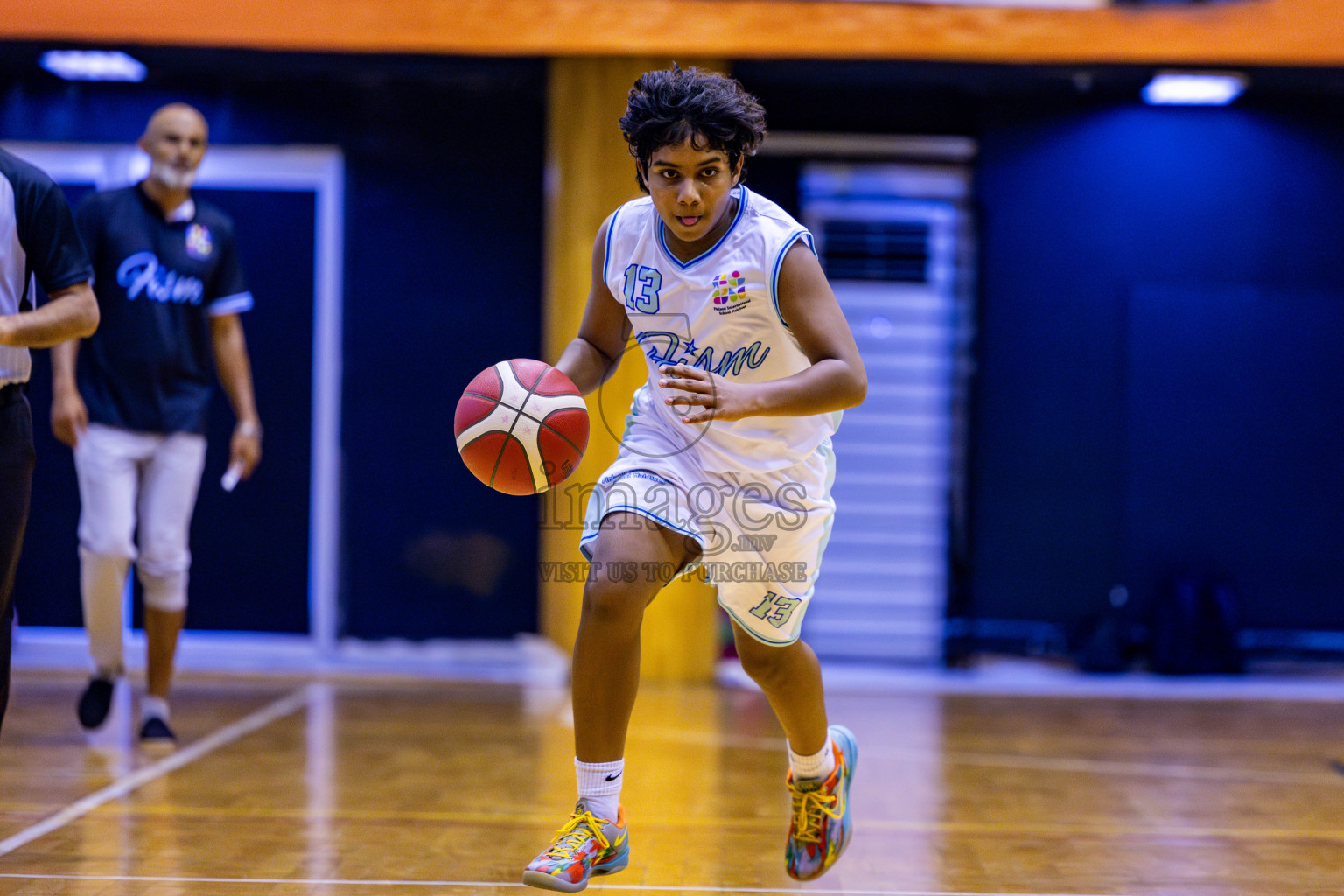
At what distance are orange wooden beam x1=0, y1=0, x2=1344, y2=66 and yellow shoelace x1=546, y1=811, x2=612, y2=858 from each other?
349 centimetres

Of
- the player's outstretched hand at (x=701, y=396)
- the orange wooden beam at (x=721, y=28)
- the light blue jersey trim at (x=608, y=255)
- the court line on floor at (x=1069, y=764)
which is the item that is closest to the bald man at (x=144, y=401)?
the orange wooden beam at (x=721, y=28)

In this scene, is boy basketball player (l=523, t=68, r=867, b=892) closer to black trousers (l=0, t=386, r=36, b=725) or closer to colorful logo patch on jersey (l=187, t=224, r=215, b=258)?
black trousers (l=0, t=386, r=36, b=725)

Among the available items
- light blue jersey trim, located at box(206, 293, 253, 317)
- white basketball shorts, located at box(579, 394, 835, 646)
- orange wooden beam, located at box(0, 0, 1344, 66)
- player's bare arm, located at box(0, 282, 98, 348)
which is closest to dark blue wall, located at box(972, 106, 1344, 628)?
orange wooden beam, located at box(0, 0, 1344, 66)

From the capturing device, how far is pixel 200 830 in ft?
9.75

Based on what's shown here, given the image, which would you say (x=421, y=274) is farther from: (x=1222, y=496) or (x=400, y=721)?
(x=1222, y=496)

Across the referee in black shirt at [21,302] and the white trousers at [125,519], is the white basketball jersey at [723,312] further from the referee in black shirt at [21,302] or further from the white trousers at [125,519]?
the white trousers at [125,519]

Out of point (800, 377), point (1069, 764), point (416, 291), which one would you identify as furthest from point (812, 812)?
point (416, 291)

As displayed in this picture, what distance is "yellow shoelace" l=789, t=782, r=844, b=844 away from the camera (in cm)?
258

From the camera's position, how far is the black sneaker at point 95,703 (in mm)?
3863

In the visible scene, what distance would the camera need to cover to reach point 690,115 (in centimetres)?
221

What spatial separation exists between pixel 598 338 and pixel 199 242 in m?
2.10

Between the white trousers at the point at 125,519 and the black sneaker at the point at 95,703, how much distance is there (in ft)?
0.18

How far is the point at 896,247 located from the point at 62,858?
463cm

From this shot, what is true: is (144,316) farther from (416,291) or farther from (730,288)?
(730,288)
